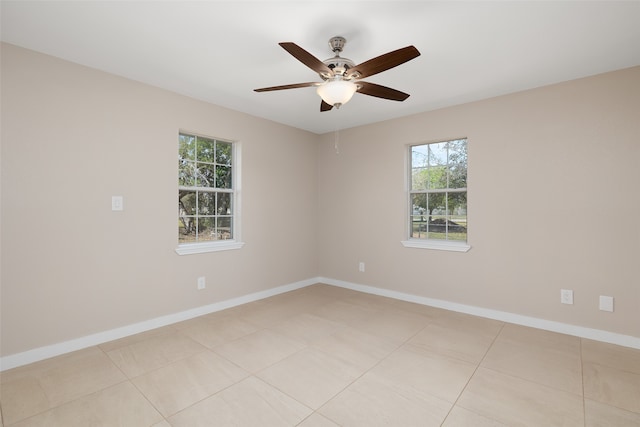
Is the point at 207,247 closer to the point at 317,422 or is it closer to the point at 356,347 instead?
the point at 356,347

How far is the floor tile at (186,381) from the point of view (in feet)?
6.28

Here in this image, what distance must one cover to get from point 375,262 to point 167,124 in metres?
3.14

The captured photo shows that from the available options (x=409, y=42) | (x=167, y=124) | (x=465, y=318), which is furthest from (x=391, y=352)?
(x=167, y=124)

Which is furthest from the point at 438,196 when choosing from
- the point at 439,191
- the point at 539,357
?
the point at 539,357

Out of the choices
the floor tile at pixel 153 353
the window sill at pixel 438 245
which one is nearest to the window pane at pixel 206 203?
the floor tile at pixel 153 353

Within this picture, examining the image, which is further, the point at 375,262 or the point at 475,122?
the point at 375,262

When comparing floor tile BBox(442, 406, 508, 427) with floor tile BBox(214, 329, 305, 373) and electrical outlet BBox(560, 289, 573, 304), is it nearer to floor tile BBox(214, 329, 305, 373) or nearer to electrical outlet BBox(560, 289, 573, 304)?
floor tile BBox(214, 329, 305, 373)

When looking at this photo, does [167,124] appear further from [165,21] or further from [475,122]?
[475,122]

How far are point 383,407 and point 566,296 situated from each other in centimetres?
233

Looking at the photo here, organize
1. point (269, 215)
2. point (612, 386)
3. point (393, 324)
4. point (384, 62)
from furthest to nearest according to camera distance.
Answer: point (269, 215) < point (393, 324) < point (612, 386) < point (384, 62)

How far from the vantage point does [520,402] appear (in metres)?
1.90

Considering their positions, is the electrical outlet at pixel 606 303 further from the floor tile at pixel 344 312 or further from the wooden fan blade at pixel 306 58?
the wooden fan blade at pixel 306 58

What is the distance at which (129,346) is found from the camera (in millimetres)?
2654

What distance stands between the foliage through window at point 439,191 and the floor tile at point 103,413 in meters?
3.39
